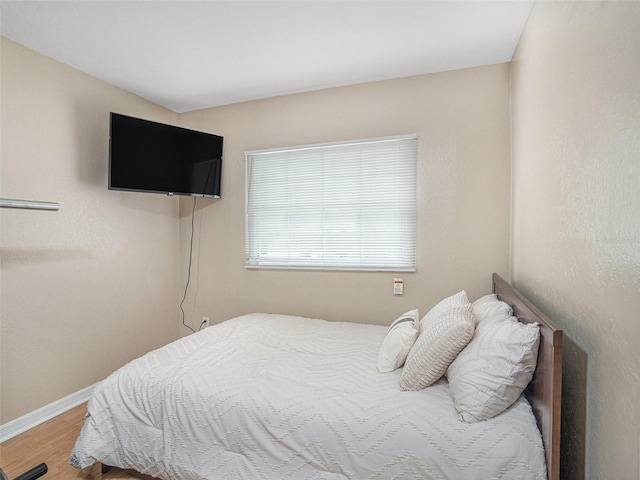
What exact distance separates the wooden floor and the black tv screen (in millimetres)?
1735

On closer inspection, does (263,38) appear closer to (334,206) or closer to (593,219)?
(334,206)

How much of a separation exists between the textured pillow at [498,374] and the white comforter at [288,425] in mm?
54

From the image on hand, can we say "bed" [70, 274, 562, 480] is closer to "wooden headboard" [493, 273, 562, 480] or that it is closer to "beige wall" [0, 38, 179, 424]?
"wooden headboard" [493, 273, 562, 480]

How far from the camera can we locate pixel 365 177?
9.83 ft

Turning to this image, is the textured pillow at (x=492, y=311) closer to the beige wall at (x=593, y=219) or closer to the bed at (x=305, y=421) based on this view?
the bed at (x=305, y=421)

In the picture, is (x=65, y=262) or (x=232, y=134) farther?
(x=232, y=134)

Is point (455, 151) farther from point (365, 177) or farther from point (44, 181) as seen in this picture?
point (44, 181)

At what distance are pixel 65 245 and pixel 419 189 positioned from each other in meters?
2.80

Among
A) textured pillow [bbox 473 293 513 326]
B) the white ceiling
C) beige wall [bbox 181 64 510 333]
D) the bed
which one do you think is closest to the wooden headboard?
the bed

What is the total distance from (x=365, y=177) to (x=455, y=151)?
2.44 feet

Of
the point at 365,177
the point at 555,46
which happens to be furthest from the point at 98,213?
the point at 555,46

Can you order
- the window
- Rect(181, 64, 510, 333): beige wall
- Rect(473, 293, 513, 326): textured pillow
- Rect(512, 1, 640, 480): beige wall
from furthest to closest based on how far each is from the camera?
the window → Rect(181, 64, 510, 333): beige wall → Rect(473, 293, 513, 326): textured pillow → Rect(512, 1, 640, 480): beige wall

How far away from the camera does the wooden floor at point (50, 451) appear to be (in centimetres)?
192

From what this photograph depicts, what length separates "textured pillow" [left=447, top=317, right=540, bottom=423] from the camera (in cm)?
133
